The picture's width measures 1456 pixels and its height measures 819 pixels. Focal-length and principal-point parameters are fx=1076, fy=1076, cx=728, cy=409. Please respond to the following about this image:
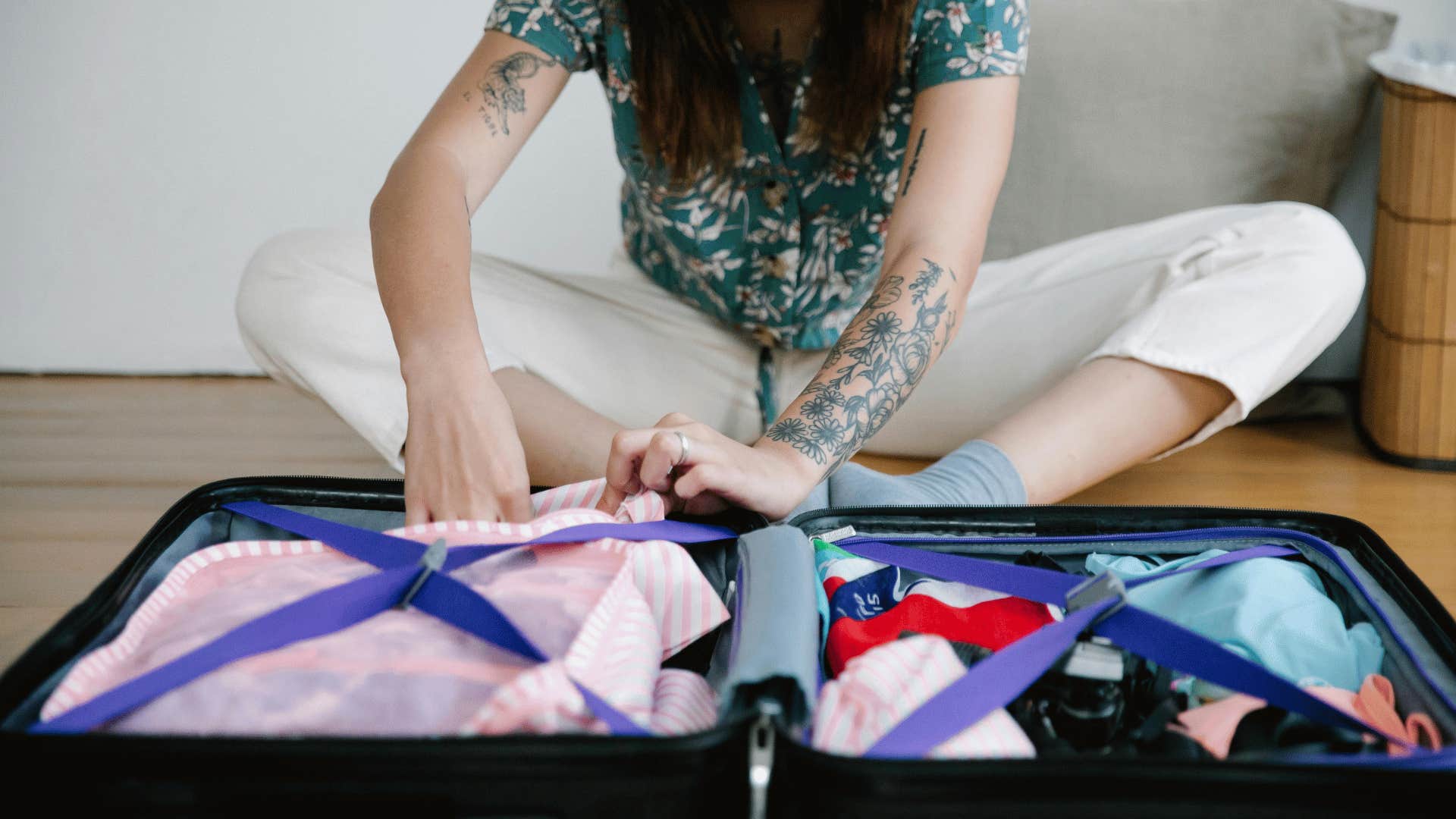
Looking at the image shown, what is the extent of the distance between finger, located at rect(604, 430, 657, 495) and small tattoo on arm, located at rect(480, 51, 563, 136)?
1.25 feet

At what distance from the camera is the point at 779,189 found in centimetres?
97

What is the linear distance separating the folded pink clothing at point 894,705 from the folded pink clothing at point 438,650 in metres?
0.06

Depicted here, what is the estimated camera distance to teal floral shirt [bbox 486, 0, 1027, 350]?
85cm

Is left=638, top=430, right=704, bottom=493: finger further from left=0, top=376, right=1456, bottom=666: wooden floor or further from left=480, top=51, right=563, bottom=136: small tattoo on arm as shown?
left=0, top=376, right=1456, bottom=666: wooden floor

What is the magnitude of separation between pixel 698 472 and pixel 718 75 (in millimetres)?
439

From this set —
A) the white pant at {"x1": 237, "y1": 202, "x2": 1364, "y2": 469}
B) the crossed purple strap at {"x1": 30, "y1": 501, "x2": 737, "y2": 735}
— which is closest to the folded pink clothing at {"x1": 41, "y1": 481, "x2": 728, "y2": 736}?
the crossed purple strap at {"x1": 30, "y1": 501, "x2": 737, "y2": 735}

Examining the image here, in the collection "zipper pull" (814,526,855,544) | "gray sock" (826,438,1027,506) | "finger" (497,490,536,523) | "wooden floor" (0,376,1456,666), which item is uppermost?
"finger" (497,490,536,523)

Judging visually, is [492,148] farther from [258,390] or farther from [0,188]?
[0,188]

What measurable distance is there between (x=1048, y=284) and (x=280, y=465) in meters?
0.86

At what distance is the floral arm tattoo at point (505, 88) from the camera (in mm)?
858

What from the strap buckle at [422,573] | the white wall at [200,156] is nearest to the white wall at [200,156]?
the white wall at [200,156]

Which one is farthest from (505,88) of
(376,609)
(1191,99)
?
(1191,99)

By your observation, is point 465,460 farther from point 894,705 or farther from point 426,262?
point 894,705

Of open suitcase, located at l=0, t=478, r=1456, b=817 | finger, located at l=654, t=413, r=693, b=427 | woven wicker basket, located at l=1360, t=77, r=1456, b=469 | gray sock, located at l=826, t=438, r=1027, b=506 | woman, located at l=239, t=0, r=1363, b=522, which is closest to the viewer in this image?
open suitcase, located at l=0, t=478, r=1456, b=817
